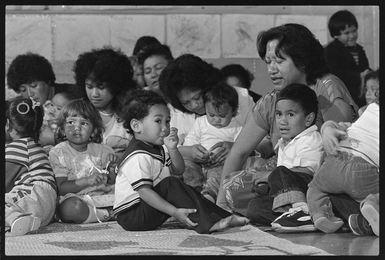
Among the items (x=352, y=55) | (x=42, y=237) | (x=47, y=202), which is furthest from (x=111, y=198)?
(x=352, y=55)

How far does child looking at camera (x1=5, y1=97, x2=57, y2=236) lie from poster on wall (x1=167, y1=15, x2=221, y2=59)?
2121mm

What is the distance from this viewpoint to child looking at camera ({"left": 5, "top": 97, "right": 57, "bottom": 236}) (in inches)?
161

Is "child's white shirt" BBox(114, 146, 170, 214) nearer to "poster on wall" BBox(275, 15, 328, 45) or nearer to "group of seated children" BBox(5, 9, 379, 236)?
"group of seated children" BBox(5, 9, 379, 236)

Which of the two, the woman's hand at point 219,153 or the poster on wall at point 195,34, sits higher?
the poster on wall at point 195,34

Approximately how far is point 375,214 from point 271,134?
1.06 meters

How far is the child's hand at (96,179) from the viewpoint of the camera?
4.49 metres

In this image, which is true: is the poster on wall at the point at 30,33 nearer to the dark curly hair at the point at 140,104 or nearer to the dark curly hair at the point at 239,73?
the dark curly hair at the point at 239,73

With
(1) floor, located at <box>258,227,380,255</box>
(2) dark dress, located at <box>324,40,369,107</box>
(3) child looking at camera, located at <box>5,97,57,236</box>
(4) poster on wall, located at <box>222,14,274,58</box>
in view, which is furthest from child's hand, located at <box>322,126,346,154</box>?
(4) poster on wall, located at <box>222,14,274,58</box>

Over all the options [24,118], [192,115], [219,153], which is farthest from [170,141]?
[192,115]

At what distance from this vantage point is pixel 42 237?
12.6ft

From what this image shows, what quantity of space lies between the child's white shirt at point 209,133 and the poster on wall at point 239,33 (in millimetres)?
1322

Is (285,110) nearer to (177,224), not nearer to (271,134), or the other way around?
(271,134)

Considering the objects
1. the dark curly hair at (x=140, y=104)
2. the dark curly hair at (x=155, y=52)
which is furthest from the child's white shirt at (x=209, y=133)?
the dark curly hair at (x=140, y=104)

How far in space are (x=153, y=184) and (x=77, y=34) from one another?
95.1 inches
